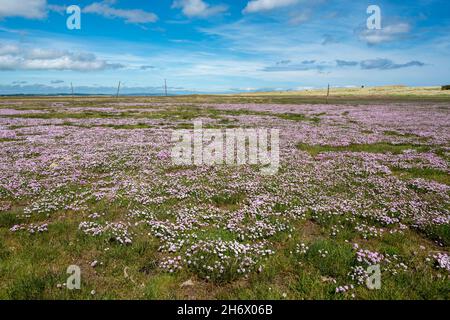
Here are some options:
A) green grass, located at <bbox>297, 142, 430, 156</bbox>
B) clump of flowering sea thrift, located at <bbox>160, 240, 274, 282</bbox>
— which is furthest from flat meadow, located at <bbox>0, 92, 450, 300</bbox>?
green grass, located at <bbox>297, 142, 430, 156</bbox>

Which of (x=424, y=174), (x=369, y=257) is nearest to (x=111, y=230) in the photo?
(x=369, y=257)

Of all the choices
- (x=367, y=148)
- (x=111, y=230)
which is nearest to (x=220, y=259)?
(x=111, y=230)

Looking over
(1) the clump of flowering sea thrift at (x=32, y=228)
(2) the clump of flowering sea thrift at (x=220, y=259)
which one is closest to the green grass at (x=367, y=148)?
(2) the clump of flowering sea thrift at (x=220, y=259)


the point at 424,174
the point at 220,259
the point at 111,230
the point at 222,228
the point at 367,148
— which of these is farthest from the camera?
the point at 367,148

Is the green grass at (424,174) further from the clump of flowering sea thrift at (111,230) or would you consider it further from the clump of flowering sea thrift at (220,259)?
the clump of flowering sea thrift at (111,230)

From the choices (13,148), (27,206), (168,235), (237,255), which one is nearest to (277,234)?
(237,255)

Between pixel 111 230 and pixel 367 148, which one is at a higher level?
pixel 367 148

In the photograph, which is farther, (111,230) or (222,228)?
(222,228)

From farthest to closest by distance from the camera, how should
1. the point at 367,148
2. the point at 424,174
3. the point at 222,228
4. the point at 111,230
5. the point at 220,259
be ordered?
the point at 367,148, the point at 424,174, the point at 222,228, the point at 111,230, the point at 220,259

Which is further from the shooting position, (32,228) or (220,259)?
(32,228)

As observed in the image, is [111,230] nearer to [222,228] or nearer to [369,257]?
[222,228]

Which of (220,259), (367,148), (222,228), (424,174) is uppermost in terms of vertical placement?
(367,148)

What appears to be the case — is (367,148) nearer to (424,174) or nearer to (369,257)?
(424,174)

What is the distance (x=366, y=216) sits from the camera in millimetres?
9414
